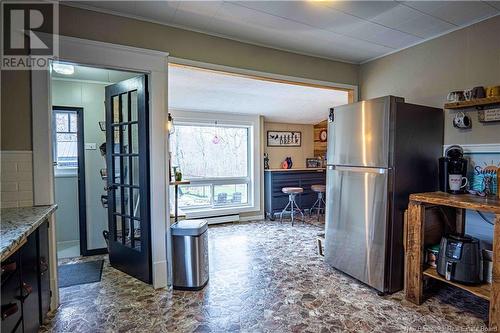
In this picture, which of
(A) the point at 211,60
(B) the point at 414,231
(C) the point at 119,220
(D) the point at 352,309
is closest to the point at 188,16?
(A) the point at 211,60

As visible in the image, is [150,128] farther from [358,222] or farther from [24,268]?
[358,222]

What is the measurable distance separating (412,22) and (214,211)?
12.8ft

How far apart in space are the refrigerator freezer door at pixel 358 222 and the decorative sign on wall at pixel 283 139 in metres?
2.91

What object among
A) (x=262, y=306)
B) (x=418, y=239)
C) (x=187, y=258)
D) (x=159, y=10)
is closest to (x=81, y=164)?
(x=187, y=258)

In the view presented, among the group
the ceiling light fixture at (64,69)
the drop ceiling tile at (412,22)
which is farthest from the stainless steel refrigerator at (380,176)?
the ceiling light fixture at (64,69)

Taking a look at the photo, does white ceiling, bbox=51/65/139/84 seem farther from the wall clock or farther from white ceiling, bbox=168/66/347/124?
the wall clock

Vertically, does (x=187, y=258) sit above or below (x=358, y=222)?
below

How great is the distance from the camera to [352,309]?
221 cm

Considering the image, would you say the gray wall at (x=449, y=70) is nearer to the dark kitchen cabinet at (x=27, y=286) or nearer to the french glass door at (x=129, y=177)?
the french glass door at (x=129, y=177)

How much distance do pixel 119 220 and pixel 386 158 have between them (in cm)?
265

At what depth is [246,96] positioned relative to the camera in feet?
14.9

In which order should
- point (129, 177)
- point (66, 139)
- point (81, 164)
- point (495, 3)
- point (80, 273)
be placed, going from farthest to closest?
point (66, 139)
point (81, 164)
point (80, 273)
point (129, 177)
point (495, 3)

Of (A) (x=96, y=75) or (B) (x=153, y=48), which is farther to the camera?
(A) (x=96, y=75)

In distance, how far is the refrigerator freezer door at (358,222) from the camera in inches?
94.9
